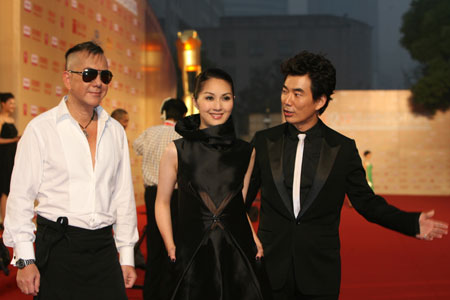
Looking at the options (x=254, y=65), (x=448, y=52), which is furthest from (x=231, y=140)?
(x=254, y=65)

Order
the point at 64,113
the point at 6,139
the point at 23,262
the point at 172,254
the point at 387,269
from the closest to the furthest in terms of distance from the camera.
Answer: the point at 23,262, the point at 64,113, the point at 172,254, the point at 387,269, the point at 6,139

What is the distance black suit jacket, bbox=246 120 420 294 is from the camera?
2.88 m

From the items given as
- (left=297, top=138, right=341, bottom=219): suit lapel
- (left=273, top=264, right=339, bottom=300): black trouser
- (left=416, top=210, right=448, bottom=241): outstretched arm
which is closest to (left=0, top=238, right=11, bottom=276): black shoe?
(left=273, top=264, right=339, bottom=300): black trouser

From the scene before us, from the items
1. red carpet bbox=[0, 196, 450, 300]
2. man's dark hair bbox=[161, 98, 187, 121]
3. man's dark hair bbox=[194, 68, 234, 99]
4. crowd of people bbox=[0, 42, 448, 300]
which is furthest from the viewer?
man's dark hair bbox=[161, 98, 187, 121]

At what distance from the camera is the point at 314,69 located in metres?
3.01

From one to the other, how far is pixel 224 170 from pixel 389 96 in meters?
17.1

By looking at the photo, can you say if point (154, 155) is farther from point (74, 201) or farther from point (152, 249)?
point (74, 201)

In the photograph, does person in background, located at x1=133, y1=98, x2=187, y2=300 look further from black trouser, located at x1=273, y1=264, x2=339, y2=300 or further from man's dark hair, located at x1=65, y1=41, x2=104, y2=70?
man's dark hair, located at x1=65, y1=41, x2=104, y2=70

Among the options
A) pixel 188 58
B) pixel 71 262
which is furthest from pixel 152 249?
pixel 188 58

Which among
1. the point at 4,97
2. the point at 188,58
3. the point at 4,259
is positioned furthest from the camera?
the point at 188,58

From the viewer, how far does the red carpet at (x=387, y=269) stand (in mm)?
5516

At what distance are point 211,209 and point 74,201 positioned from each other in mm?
719

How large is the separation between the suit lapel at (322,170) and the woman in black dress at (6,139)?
5.00 m

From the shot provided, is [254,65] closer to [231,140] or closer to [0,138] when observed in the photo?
[0,138]
